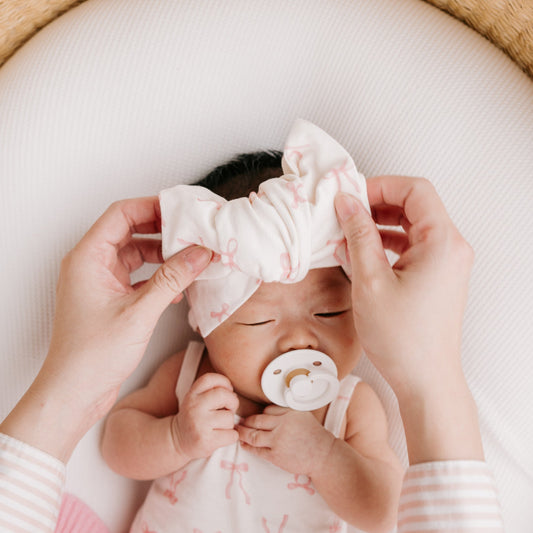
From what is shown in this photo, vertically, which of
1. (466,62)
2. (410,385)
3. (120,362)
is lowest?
(120,362)

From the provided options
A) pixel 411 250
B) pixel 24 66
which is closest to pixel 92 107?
pixel 24 66

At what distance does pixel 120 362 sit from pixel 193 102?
23.2 inches

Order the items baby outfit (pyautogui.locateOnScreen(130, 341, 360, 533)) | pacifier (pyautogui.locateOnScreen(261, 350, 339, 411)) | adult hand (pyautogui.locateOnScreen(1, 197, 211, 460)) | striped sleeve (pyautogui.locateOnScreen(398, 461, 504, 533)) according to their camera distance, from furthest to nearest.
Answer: baby outfit (pyautogui.locateOnScreen(130, 341, 360, 533)) → pacifier (pyautogui.locateOnScreen(261, 350, 339, 411)) → adult hand (pyautogui.locateOnScreen(1, 197, 211, 460)) → striped sleeve (pyautogui.locateOnScreen(398, 461, 504, 533))

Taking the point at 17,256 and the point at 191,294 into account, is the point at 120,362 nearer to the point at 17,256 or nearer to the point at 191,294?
the point at 191,294

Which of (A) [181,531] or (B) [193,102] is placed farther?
→ (B) [193,102]

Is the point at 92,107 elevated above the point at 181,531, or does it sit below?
above

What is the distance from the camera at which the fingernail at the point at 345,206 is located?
950 mm

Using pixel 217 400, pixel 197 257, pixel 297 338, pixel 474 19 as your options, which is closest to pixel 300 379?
pixel 297 338

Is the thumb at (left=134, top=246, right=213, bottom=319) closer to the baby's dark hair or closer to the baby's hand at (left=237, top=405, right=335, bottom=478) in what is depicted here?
the baby's dark hair

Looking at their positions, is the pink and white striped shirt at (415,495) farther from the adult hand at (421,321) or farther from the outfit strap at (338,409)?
the outfit strap at (338,409)

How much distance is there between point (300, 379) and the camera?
1.06 metres

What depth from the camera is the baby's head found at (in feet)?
3.54

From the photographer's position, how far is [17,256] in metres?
1.18

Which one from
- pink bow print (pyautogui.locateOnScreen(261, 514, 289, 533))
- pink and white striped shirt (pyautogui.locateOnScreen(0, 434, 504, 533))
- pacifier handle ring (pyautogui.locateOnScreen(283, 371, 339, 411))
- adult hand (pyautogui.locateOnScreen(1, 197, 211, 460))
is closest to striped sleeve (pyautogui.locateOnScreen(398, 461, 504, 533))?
pink and white striped shirt (pyautogui.locateOnScreen(0, 434, 504, 533))
